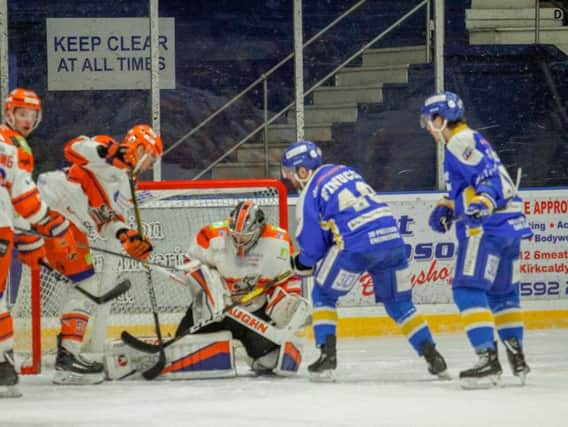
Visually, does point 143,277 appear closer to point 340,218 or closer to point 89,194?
point 89,194

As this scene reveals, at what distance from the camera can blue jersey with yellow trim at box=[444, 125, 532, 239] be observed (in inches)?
232

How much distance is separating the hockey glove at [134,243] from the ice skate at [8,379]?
863mm

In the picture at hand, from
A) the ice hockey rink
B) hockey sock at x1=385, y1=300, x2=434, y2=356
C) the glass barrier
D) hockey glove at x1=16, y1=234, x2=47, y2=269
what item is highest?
the glass barrier

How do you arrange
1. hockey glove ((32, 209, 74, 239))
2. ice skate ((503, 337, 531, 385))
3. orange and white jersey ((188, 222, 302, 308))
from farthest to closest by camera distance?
orange and white jersey ((188, 222, 302, 308)) < hockey glove ((32, 209, 74, 239)) < ice skate ((503, 337, 531, 385))

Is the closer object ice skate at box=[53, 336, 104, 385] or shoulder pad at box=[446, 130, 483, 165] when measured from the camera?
shoulder pad at box=[446, 130, 483, 165]

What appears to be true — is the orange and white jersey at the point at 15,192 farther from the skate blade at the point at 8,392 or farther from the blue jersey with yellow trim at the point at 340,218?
the blue jersey with yellow trim at the point at 340,218

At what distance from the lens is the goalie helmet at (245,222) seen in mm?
6355

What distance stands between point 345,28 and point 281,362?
3.28 meters

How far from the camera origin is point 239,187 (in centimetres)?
726

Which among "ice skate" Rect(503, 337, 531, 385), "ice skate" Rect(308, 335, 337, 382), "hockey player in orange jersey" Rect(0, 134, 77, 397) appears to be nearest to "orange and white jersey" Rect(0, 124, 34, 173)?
"hockey player in orange jersey" Rect(0, 134, 77, 397)

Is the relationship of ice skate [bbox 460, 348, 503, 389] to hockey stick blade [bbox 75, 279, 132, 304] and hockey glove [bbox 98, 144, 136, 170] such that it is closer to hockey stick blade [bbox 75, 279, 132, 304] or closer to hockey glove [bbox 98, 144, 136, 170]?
hockey stick blade [bbox 75, 279, 132, 304]

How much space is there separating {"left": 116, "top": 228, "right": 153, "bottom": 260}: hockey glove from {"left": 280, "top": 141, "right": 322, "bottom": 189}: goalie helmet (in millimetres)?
739

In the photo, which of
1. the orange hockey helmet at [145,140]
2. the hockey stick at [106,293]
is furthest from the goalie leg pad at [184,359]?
the orange hockey helmet at [145,140]

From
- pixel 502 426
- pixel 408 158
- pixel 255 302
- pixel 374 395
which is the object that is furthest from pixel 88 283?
pixel 408 158
